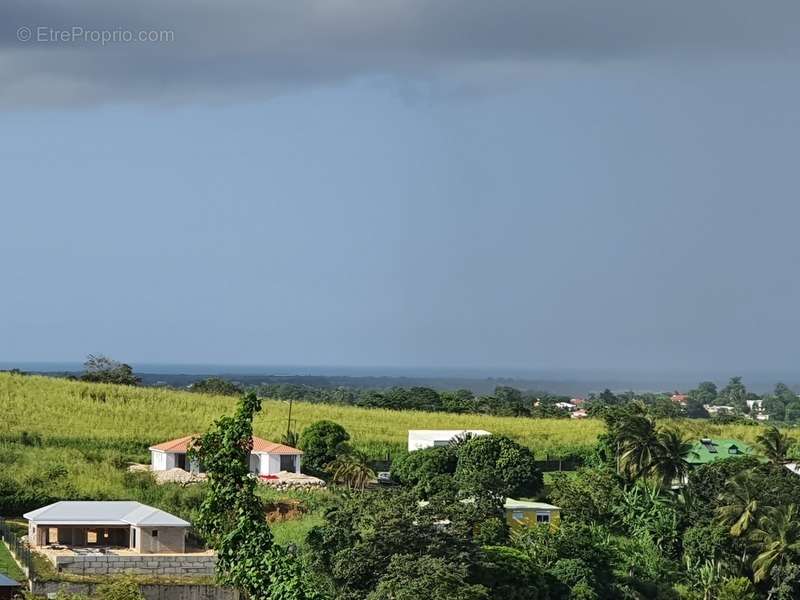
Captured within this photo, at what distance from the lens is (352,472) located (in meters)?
71.2

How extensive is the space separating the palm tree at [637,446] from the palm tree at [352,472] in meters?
12.1

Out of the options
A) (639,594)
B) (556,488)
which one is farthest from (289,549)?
(556,488)

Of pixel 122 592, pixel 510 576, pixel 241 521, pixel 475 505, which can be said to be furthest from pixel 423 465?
pixel 122 592

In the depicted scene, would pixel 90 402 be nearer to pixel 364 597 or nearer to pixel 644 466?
pixel 644 466

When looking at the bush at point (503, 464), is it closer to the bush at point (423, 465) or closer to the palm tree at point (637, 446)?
the bush at point (423, 465)

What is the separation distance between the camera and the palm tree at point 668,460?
229ft

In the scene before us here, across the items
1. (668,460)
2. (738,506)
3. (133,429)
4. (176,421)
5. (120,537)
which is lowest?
(120,537)

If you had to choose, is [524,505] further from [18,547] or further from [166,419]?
[166,419]

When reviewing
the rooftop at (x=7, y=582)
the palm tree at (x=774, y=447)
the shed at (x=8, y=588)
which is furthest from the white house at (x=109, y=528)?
the palm tree at (x=774, y=447)

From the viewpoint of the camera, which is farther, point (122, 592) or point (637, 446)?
point (637, 446)

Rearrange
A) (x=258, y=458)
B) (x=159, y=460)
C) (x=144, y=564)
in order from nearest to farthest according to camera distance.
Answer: (x=144, y=564) < (x=258, y=458) < (x=159, y=460)

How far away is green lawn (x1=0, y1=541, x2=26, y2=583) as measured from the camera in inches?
1940

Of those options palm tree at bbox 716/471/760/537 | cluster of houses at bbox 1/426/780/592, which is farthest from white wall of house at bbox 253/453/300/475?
palm tree at bbox 716/471/760/537

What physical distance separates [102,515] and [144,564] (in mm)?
4312
